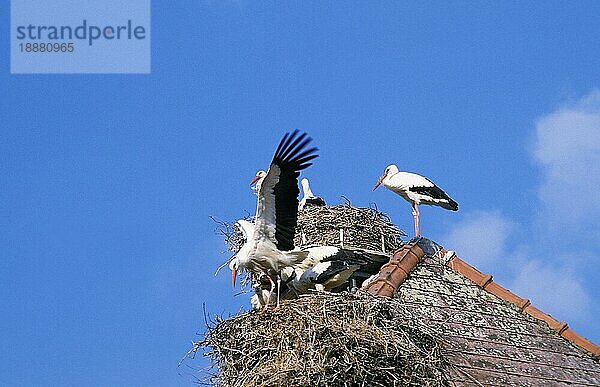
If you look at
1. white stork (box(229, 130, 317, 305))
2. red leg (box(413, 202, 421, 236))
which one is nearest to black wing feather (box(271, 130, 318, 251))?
white stork (box(229, 130, 317, 305))

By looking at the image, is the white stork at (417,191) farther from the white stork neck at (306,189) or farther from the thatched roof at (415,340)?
the white stork neck at (306,189)

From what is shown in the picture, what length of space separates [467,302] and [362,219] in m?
3.09

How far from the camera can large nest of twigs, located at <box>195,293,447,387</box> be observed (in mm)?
5758

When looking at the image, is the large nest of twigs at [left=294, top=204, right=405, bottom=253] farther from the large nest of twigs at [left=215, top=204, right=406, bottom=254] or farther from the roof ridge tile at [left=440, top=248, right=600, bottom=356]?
the roof ridge tile at [left=440, top=248, right=600, bottom=356]

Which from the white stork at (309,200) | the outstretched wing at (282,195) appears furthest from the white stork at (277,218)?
the white stork at (309,200)

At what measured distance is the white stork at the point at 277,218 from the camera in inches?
303

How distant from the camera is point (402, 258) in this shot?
831cm

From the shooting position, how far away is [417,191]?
34.7ft

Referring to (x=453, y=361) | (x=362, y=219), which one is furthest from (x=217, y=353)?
(x=362, y=219)

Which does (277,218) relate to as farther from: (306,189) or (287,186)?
(306,189)

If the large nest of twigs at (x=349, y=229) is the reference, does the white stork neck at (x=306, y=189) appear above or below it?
above

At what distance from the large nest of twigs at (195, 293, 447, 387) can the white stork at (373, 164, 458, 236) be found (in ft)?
13.0

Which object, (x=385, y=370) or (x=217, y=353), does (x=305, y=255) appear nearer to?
(x=217, y=353)

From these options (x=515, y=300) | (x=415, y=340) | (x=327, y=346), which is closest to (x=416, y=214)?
(x=515, y=300)
